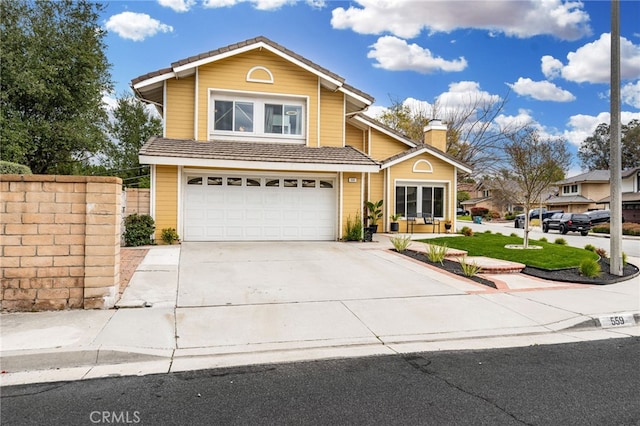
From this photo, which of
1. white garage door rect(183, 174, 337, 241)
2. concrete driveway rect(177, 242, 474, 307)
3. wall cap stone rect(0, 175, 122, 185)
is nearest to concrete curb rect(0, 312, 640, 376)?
concrete driveway rect(177, 242, 474, 307)

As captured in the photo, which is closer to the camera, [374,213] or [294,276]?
[294,276]

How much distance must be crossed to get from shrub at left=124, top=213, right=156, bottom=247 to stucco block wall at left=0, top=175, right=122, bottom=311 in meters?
7.14

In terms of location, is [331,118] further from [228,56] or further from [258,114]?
[228,56]

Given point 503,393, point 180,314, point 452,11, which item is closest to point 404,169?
point 452,11

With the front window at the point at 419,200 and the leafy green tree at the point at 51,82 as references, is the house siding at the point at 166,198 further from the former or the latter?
the front window at the point at 419,200

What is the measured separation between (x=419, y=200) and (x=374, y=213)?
2.73 metres

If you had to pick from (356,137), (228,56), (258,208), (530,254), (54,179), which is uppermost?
(228,56)

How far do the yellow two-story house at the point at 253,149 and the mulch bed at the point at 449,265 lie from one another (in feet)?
12.6

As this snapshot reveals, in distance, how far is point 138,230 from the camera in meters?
13.4

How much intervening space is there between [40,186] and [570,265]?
38.8 ft

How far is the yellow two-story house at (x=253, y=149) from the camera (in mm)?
14148

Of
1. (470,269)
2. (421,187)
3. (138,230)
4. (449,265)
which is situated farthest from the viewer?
(421,187)

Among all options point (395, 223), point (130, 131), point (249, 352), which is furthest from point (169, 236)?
point (130, 131)

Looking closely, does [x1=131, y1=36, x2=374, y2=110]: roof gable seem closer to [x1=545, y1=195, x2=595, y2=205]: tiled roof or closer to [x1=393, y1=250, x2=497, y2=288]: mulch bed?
[x1=393, y1=250, x2=497, y2=288]: mulch bed
